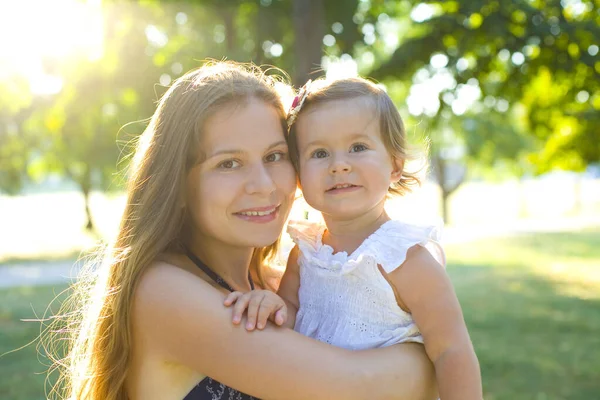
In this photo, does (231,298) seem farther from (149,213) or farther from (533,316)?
(533,316)

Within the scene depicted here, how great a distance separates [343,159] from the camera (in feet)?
8.30

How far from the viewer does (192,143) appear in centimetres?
232

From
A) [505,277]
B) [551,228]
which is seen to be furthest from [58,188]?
[505,277]

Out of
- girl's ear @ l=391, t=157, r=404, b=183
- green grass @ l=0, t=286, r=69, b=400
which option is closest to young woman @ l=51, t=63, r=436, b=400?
girl's ear @ l=391, t=157, r=404, b=183

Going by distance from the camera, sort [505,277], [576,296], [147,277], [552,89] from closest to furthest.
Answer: [147,277] < [552,89] < [576,296] < [505,277]

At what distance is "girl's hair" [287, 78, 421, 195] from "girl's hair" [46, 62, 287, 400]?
215 mm

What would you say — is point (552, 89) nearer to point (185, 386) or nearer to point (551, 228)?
point (185, 386)

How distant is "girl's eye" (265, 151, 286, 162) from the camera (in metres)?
2.44

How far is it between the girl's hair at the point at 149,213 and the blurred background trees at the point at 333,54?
92 centimetres

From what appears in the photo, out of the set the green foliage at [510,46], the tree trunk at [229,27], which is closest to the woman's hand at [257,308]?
the green foliage at [510,46]

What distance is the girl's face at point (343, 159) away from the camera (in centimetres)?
253

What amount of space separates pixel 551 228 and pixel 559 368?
18.7 metres

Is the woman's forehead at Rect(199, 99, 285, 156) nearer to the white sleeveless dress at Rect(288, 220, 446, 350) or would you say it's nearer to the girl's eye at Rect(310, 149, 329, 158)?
the girl's eye at Rect(310, 149, 329, 158)

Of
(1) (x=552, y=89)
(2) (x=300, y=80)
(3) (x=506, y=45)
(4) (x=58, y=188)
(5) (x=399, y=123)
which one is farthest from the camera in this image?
(4) (x=58, y=188)
